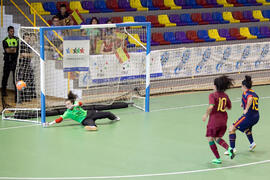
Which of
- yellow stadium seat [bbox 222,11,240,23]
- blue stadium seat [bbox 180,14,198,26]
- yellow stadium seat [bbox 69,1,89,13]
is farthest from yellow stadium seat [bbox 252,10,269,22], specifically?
yellow stadium seat [bbox 69,1,89,13]

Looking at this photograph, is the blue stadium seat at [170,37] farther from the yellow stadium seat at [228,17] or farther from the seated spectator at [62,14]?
the seated spectator at [62,14]

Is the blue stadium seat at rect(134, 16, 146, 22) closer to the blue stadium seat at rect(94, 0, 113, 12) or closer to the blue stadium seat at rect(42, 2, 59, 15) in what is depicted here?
the blue stadium seat at rect(94, 0, 113, 12)

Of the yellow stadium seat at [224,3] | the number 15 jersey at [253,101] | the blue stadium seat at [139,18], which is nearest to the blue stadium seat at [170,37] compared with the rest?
the blue stadium seat at [139,18]

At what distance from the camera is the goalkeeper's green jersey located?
12.3 meters

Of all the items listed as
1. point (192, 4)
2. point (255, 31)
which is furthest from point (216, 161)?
point (255, 31)

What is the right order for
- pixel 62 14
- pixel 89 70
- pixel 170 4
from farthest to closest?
1. pixel 170 4
2. pixel 62 14
3. pixel 89 70

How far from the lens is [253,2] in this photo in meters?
23.5

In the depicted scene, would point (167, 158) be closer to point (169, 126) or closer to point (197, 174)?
point (197, 174)

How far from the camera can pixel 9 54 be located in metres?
15.4

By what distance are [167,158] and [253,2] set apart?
15.1m

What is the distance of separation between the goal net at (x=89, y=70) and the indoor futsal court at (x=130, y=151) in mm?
1077

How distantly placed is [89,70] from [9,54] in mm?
2553

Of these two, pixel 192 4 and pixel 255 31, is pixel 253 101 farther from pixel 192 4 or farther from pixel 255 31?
pixel 255 31

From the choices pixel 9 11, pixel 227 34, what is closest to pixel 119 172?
pixel 9 11
